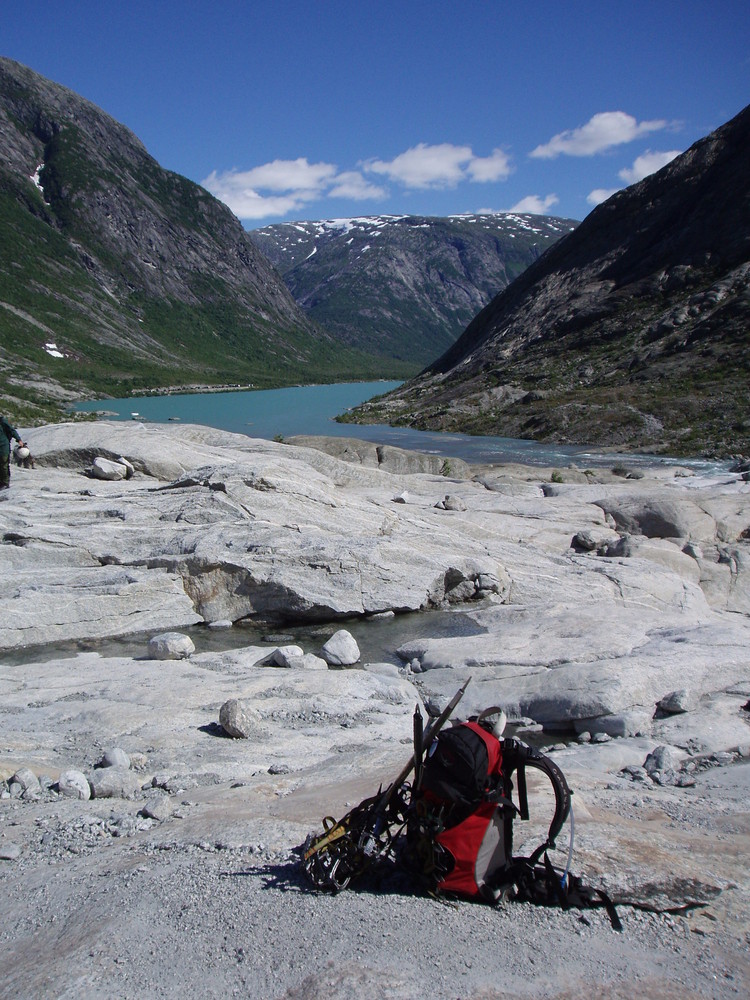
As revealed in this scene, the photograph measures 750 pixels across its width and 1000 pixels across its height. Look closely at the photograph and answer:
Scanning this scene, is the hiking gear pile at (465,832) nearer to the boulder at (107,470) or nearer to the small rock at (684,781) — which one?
the small rock at (684,781)

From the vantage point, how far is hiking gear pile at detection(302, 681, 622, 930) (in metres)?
5.95

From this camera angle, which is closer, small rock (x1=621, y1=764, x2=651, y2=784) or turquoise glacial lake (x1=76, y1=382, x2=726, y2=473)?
small rock (x1=621, y1=764, x2=651, y2=784)

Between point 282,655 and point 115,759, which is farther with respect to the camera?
point 282,655

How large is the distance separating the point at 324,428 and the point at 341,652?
205 feet

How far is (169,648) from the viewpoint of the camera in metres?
14.8

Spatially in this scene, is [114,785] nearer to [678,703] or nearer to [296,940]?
[296,940]

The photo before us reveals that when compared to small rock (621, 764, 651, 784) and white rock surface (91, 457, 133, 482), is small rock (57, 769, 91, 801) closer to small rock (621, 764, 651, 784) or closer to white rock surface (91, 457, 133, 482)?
small rock (621, 764, 651, 784)

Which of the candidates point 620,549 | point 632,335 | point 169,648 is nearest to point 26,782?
point 169,648

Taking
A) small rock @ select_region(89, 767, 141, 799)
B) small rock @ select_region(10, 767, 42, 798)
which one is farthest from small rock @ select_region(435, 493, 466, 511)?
small rock @ select_region(10, 767, 42, 798)

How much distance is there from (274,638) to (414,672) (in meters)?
3.66

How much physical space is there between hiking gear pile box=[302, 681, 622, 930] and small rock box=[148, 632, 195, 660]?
905 centimetres

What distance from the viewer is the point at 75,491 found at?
20.5 meters

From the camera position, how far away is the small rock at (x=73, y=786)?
8.79m

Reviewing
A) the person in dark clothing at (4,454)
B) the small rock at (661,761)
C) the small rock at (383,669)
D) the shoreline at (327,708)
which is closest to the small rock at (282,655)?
the shoreline at (327,708)
